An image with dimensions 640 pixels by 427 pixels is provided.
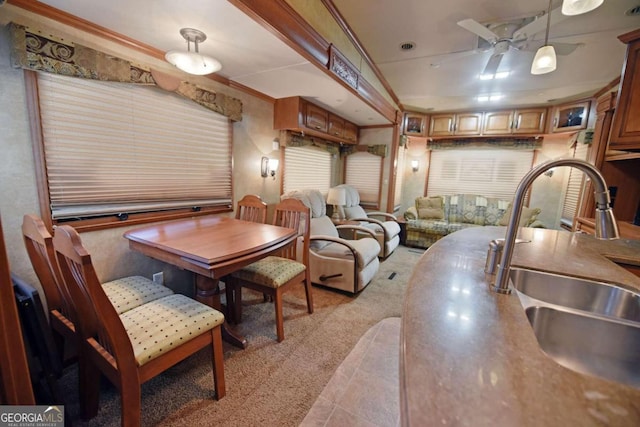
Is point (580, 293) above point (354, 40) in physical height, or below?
below

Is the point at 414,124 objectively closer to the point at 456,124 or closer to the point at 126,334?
the point at 456,124

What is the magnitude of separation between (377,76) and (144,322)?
3.72 metres

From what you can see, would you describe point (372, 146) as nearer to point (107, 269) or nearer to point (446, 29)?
point (446, 29)

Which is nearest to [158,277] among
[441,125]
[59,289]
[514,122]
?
[59,289]

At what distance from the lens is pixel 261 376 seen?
1.67m

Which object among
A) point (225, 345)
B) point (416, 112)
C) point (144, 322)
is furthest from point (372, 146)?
point (144, 322)

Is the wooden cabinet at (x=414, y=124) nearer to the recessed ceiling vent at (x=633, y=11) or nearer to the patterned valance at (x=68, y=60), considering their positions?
the recessed ceiling vent at (x=633, y=11)

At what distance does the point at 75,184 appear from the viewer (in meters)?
1.77

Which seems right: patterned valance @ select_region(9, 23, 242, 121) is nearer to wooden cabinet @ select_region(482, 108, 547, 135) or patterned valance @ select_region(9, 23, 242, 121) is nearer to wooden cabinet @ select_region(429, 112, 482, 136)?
wooden cabinet @ select_region(429, 112, 482, 136)

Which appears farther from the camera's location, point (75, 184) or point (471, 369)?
point (75, 184)

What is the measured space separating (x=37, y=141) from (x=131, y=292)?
1.10 meters

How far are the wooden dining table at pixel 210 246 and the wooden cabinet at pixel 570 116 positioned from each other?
4920 mm

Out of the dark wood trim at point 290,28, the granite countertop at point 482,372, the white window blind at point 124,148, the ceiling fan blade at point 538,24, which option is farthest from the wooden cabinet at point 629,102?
the white window blind at point 124,148

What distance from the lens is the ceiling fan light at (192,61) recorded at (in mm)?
1646
